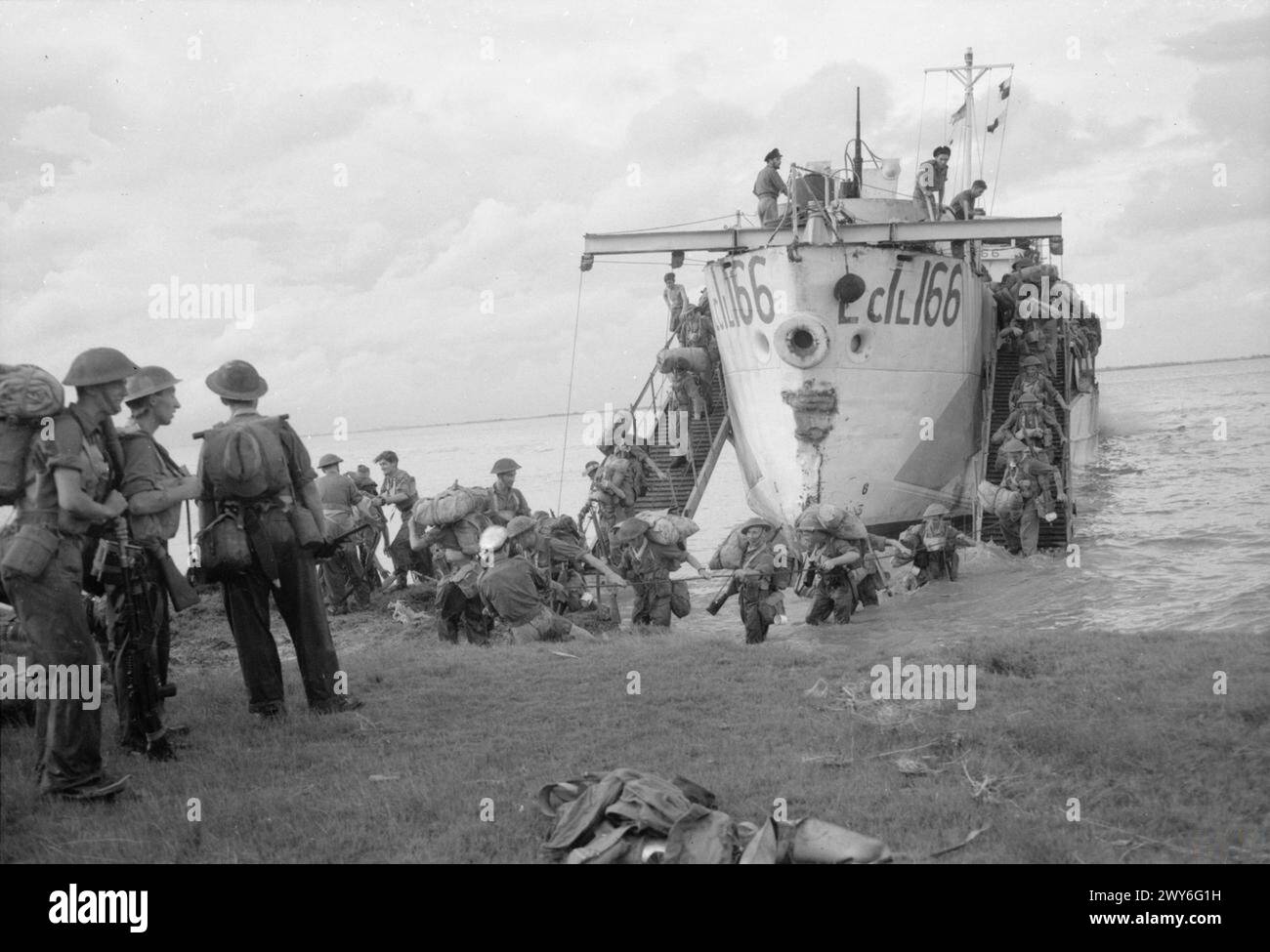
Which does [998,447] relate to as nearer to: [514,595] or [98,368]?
[514,595]

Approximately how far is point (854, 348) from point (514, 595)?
9534 millimetres

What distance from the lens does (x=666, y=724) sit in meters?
5.79

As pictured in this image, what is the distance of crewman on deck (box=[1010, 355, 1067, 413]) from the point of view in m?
16.6

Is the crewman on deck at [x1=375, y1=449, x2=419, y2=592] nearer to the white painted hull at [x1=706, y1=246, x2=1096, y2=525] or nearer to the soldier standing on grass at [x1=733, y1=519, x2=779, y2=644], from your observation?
the soldier standing on grass at [x1=733, y1=519, x2=779, y2=644]

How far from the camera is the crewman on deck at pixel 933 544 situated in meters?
12.4

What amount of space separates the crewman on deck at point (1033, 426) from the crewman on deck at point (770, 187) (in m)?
5.19

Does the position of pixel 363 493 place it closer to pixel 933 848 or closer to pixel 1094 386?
pixel 933 848

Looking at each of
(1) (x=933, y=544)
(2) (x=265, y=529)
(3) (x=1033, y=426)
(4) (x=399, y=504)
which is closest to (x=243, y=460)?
(2) (x=265, y=529)

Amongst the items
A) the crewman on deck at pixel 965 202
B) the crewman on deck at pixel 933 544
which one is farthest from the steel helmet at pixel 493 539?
the crewman on deck at pixel 965 202
